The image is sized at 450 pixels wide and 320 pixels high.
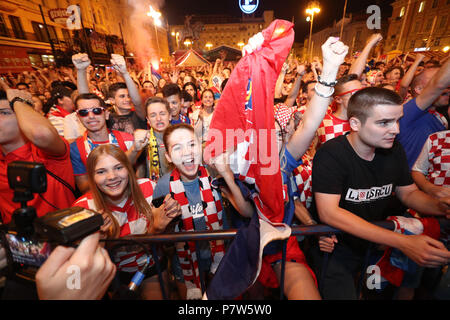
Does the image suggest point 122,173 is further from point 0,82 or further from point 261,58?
point 0,82

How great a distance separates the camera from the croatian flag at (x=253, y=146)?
130cm

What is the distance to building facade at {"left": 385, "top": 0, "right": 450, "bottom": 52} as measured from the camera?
99.5 feet

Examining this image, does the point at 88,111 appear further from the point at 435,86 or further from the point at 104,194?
the point at 435,86

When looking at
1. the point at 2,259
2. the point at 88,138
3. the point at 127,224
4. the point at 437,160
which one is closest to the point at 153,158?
the point at 88,138

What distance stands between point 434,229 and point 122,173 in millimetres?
2518

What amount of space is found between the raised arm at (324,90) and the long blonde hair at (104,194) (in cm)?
155

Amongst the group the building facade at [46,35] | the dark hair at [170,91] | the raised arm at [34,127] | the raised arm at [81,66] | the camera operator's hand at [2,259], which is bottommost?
the camera operator's hand at [2,259]

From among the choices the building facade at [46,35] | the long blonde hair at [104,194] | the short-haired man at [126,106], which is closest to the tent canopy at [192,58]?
the building facade at [46,35]

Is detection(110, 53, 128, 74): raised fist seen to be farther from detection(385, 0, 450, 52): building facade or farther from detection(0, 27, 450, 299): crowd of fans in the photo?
detection(385, 0, 450, 52): building facade

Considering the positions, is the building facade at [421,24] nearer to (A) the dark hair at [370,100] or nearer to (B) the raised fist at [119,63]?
(A) the dark hair at [370,100]

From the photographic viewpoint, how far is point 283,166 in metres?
1.75

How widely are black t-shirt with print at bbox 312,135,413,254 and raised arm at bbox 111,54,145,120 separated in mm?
3047

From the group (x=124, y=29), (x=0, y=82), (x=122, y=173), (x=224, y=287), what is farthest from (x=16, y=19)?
(x=224, y=287)

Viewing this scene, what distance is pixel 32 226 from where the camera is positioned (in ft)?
3.28
